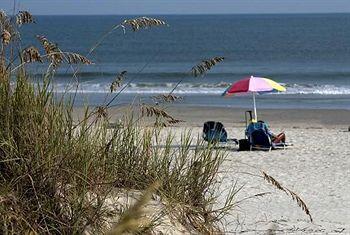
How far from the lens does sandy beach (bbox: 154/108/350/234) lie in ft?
25.1

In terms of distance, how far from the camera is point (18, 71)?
4945 mm

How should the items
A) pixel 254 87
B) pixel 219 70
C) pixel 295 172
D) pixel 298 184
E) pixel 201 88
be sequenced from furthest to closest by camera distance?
pixel 219 70, pixel 201 88, pixel 254 87, pixel 295 172, pixel 298 184

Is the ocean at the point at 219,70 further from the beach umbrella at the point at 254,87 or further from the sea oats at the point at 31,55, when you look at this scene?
the beach umbrella at the point at 254,87

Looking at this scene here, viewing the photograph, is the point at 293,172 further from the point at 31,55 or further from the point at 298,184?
the point at 31,55

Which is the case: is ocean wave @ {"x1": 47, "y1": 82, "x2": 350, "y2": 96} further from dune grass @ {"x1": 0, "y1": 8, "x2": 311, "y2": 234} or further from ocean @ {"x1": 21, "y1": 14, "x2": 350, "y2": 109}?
dune grass @ {"x1": 0, "y1": 8, "x2": 311, "y2": 234}

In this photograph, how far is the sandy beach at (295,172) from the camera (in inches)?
301

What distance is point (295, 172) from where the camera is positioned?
12.0m

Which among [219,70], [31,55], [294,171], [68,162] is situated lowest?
[219,70]

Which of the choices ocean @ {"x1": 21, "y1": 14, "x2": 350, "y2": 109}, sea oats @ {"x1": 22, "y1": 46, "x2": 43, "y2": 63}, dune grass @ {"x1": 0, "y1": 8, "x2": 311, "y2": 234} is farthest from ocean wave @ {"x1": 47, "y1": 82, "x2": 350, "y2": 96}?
sea oats @ {"x1": 22, "y1": 46, "x2": 43, "y2": 63}

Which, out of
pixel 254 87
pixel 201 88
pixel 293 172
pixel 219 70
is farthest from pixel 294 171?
pixel 219 70

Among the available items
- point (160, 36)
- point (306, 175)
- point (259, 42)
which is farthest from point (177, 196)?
point (160, 36)

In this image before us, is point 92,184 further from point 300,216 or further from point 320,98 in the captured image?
point 320,98

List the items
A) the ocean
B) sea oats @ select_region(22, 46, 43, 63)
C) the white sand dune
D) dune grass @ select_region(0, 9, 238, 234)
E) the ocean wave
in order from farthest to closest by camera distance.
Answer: the ocean wave → the ocean → the white sand dune → sea oats @ select_region(22, 46, 43, 63) → dune grass @ select_region(0, 9, 238, 234)

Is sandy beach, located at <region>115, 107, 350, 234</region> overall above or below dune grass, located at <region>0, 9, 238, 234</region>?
below
